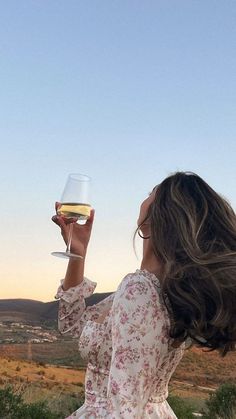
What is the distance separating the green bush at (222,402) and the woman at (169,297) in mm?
11919

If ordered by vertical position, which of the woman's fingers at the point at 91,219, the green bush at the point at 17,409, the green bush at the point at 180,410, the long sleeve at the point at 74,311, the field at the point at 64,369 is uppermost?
the woman's fingers at the point at 91,219

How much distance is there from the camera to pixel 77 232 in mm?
3137

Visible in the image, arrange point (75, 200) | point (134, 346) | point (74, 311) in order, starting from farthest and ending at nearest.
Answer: point (75, 200)
point (74, 311)
point (134, 346)

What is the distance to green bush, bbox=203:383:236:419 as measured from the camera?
535 inches

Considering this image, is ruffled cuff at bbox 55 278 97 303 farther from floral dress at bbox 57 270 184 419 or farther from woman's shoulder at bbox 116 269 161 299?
woman's shoulder at bbox 116 269 161 299

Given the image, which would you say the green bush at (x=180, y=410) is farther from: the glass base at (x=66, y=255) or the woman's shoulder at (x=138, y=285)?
the woman's shoulder at (x=138, y=285)

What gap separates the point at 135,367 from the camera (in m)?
1.88

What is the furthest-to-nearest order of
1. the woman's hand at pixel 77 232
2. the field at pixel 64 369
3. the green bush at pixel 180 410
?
the field at pixel 64 369, the green bush at pixel 180 410, the woman's hand at pixel 77 232

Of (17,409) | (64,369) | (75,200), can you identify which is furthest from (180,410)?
(64,369)

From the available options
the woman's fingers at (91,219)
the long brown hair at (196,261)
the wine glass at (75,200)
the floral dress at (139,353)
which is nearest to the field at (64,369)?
the wine glass at (75,200)

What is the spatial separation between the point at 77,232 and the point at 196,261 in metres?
1.24

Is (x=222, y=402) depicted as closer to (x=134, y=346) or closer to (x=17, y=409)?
(x=17, y=409)

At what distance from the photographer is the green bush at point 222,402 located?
13.6 metres

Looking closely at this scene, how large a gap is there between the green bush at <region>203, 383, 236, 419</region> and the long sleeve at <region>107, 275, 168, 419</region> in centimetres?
1209
